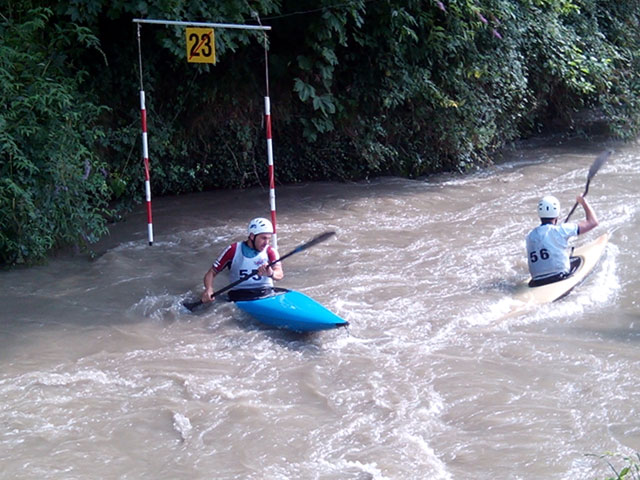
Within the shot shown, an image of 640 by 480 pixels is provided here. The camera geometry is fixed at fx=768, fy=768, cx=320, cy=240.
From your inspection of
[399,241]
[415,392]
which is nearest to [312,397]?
[415,392]

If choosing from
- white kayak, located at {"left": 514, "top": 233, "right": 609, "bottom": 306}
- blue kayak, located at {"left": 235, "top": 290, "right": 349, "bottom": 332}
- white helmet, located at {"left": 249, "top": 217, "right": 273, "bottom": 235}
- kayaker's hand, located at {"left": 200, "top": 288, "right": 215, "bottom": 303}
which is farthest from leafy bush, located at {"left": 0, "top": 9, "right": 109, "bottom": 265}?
white kayak, located at {"left": 514, "top": 233, "right": 609, "bottom": 306}

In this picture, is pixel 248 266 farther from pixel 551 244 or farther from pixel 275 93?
pixel 275 93

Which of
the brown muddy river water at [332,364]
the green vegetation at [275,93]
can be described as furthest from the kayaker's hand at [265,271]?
the green vegetation at [275,93]

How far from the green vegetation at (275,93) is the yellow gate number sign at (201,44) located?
51 centimetres

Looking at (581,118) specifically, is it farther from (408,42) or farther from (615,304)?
(615,304)

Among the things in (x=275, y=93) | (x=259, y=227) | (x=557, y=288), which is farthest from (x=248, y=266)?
(x=275, y=93)

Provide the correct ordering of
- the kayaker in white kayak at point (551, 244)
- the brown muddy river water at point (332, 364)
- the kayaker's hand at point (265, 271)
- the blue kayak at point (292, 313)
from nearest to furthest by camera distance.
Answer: the brown muddy river water at point (332, 364) → the blue kayak at point (292, 313) → the kayaker's hand at point (265, 271) → the kayaker in white kayak at point (551, 244)

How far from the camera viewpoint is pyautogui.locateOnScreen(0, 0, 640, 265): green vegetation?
7641mm

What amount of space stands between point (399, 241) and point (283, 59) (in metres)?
3.09

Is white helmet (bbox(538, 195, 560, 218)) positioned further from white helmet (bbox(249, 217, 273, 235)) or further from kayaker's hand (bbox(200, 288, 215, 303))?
kayaker's hand (bbox(200, 288, 215, 303))

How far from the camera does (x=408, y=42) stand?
10.6 meters

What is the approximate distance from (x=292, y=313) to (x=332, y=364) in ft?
2.11

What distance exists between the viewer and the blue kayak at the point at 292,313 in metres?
5.75

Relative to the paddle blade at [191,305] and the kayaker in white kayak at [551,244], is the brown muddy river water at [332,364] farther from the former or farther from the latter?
the kayaker in white kayak at [551,244]
